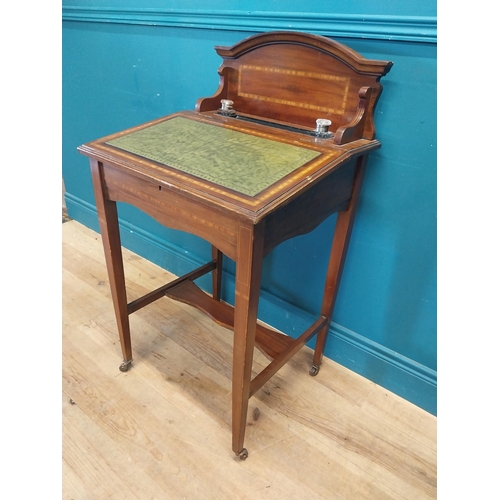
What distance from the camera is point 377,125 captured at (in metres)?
1.16

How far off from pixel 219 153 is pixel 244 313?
0.40 meters

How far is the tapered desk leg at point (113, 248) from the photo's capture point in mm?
1138

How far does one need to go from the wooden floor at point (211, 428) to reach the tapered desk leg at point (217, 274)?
6.4 inches

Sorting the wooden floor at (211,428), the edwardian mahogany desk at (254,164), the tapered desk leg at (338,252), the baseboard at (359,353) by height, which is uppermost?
the edwardian mahogany desk at (254,164)

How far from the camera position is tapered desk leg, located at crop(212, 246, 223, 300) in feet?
5.66

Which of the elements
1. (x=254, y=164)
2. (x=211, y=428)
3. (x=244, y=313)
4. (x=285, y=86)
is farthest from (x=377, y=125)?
(x=211, y=428)

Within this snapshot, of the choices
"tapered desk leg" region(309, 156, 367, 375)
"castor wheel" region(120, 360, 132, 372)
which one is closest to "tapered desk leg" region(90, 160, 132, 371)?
"castor wheel" region(120, 360, 132, 372)

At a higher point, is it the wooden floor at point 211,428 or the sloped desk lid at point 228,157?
the sloped desk lid at point 228,157

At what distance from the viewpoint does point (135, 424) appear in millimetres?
1305

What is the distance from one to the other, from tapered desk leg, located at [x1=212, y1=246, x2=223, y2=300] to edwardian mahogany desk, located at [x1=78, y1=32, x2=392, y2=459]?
347 mm

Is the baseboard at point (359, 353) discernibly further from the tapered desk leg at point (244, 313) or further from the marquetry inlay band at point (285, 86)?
the marquetry inlay band at point (285, 86)

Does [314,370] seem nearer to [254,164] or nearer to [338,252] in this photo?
[338,252]

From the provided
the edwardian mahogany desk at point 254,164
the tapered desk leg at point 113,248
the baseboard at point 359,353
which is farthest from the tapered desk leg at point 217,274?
the tapered desk leg at point 113,248

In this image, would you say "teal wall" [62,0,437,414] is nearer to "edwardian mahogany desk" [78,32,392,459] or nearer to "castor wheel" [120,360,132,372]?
"edwardian mahogany desk" [78,32,392,459]
